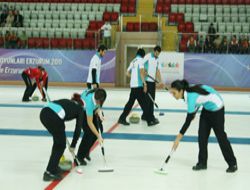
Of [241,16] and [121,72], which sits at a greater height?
[241,16]

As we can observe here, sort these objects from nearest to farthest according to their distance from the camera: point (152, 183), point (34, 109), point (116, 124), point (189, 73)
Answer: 1. point (152, 183)
2. point (116, 124)
3. point (34, 109)
4. point (189, 73)

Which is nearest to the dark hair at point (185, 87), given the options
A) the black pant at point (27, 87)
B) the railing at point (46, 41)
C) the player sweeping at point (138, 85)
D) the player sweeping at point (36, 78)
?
the player sweeping at point (138, 85)

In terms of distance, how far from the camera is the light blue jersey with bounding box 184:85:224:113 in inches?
225

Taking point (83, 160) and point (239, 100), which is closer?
point (83, 160)

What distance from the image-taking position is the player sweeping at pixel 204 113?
5.71 meters

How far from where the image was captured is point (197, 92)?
229 inches

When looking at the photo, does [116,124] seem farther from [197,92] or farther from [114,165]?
[197,92]

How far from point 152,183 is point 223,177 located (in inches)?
40.2

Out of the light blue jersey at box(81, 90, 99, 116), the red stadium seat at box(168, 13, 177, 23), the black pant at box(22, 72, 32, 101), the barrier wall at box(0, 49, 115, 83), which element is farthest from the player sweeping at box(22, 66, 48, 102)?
the red stadium seat at box(168, 13, 177, 23)

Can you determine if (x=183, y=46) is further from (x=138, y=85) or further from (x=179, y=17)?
(x=138, y=85)

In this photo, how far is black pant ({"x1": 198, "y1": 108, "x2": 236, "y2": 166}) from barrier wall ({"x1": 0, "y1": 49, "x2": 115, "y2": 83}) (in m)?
14.8

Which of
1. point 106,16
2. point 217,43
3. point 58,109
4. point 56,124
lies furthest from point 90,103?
point 106,16

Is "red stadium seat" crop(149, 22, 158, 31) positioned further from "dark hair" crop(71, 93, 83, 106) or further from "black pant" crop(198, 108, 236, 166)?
"dark hair" crop(71, 93, 83, 106)

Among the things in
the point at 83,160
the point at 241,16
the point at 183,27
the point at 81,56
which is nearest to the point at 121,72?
the point at 81,56
